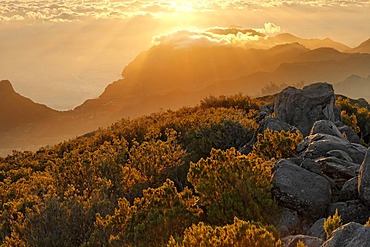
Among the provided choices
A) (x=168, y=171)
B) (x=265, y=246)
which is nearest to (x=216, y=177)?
(x=265, y=246)

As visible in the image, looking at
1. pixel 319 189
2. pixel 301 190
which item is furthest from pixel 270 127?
pixel 301 190

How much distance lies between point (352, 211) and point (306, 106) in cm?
1596

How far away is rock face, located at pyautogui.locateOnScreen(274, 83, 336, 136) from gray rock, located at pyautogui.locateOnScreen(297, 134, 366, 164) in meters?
9.29

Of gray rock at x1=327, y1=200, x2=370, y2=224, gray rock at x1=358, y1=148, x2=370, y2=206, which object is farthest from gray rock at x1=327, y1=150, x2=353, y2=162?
gray rock at x1=358, y1=148, x2=370, y2=206

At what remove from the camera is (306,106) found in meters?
26.6

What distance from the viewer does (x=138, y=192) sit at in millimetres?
17938

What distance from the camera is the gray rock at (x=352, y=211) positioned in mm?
11125

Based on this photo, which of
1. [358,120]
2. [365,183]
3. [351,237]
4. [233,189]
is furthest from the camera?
[358,120]

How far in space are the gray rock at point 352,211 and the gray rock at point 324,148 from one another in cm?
317

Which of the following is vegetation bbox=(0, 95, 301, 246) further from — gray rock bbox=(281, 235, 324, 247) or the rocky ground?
the rocky ground

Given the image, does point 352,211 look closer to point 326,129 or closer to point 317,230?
point 317,230

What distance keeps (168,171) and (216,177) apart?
7915 millimetres

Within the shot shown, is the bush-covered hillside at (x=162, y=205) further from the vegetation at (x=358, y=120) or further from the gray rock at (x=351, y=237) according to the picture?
the vegetation at (x=358, y=120)

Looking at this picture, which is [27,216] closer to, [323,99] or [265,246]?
[265,246]
